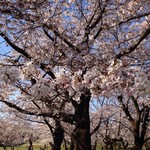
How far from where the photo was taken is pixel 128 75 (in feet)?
19.2

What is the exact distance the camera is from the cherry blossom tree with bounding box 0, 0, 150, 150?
6.03 metres

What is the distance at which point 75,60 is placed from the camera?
9.78 m

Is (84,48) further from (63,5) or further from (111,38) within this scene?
(111,38)

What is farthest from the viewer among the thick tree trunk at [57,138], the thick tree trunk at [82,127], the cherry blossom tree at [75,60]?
the thick tree trunk at [57,138]

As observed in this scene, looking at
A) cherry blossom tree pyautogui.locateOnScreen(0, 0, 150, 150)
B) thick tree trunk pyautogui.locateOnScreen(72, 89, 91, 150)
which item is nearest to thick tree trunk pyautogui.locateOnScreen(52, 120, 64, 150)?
cherry blossom tree pyautogui.locateOnScreen(0, 0, 150, 150)

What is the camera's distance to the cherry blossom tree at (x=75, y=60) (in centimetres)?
603

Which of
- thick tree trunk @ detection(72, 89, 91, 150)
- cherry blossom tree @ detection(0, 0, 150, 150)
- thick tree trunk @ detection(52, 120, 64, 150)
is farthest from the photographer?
thick tree trunk @ detection(52, 120, 64, 150)

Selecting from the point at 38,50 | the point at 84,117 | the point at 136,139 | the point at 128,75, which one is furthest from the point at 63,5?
the point at 136,139

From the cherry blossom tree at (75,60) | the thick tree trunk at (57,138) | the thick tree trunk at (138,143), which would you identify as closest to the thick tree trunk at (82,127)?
the cherry blossom tree at (75,60)

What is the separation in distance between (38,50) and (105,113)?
43.9ft

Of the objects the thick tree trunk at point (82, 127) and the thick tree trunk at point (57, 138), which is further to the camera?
the thick tree trunk at point (57, 138)

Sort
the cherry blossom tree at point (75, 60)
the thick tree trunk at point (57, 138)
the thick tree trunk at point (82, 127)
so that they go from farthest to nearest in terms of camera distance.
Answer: the thick tree trunk at point (57, 138)
the thick tree trunk at point (82, 127)
the cherry blossom tree at point (75, 60)

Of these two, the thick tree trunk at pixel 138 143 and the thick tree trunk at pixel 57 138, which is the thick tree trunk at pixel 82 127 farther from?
the thick tree trunk at pixel 138 143

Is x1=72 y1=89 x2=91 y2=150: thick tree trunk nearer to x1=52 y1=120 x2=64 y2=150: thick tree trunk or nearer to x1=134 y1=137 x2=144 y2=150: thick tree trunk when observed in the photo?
x1=52 y1=120 x2=64 y2=150: thick tree trunk
